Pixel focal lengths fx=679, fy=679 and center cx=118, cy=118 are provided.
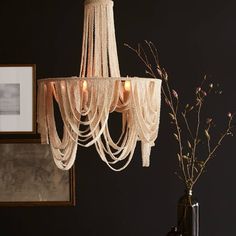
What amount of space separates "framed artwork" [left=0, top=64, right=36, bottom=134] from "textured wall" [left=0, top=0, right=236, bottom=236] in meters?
0.09

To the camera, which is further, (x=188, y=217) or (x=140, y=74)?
(x=140, y=74)

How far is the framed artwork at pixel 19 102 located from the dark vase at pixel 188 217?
1.21m

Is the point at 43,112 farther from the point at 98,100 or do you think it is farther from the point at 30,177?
the point at 30,177

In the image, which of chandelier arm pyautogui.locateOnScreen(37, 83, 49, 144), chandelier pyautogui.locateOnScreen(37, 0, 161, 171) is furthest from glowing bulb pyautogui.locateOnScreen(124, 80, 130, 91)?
chandelier arm pyautogui.locateOnScreen(37, 83, 49, 144)

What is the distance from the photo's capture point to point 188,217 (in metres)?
3.82

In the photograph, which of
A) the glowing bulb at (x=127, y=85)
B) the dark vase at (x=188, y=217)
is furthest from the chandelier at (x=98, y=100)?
the dark vase at (x=188, y=217)

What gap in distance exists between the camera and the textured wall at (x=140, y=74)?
4.52 m

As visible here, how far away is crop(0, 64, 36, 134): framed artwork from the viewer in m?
4.52

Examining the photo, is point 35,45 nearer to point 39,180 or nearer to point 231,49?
point 39,180

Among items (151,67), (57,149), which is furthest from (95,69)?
(151,67)

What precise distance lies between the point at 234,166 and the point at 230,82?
56cm

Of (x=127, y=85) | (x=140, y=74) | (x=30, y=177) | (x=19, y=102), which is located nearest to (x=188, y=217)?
(x=140, y=74)

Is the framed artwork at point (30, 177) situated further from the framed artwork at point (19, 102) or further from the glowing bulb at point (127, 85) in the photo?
the glowing bulb at point (127, 85)

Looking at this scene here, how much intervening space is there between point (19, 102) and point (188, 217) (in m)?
1.43
